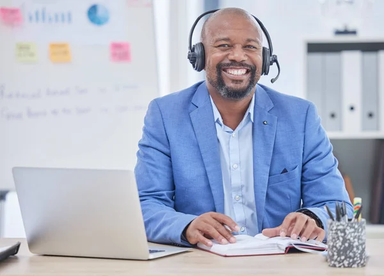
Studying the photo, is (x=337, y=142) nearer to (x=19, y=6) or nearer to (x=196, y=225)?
(x=19, y=6)

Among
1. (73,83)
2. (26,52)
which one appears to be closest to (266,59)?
(73,83)

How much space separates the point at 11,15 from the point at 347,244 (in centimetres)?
212

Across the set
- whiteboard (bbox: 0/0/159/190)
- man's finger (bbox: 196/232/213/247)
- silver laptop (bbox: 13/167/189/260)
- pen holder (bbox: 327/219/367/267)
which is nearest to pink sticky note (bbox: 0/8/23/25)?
whiteboard (bbox: 0/0/159/190)

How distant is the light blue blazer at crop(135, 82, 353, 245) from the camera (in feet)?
5.90

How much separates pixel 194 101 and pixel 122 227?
0.73m

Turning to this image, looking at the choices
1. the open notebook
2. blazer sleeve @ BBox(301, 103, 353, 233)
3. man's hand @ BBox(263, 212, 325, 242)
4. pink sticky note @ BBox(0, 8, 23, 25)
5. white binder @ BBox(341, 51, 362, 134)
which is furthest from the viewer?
white binder @ BBox(341, 51, 362, 134)

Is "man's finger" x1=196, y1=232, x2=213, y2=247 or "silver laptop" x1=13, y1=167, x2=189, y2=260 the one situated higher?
"silver laptop" x1=13, y1=167, x2=189, y2=260

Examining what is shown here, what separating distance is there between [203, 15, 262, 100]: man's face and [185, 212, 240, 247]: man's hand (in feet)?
1.75

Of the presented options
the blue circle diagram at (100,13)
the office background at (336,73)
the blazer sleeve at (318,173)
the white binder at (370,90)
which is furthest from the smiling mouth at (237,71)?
the white binder at (370,90)

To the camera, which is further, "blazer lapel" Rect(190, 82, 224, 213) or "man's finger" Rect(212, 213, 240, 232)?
"blazer lapel" Rect(190, 82, 224, 213)

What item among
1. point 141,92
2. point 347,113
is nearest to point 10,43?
point 141,92

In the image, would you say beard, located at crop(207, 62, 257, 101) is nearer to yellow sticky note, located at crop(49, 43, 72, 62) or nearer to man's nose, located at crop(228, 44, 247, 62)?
man's nose, located at crop(228, 44, 247, 62)

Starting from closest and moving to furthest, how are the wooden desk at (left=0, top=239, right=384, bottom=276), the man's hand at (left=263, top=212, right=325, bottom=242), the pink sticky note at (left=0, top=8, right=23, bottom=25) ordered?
the wooden desk at (left=0, top=239, right=384, bottom=276) < the man's hand at (left=263, top=212, right=325, bottom=242) < the pink sticky note at (left=0, top=8, right=23, bottom=25)

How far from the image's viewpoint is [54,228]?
136 centimetres
